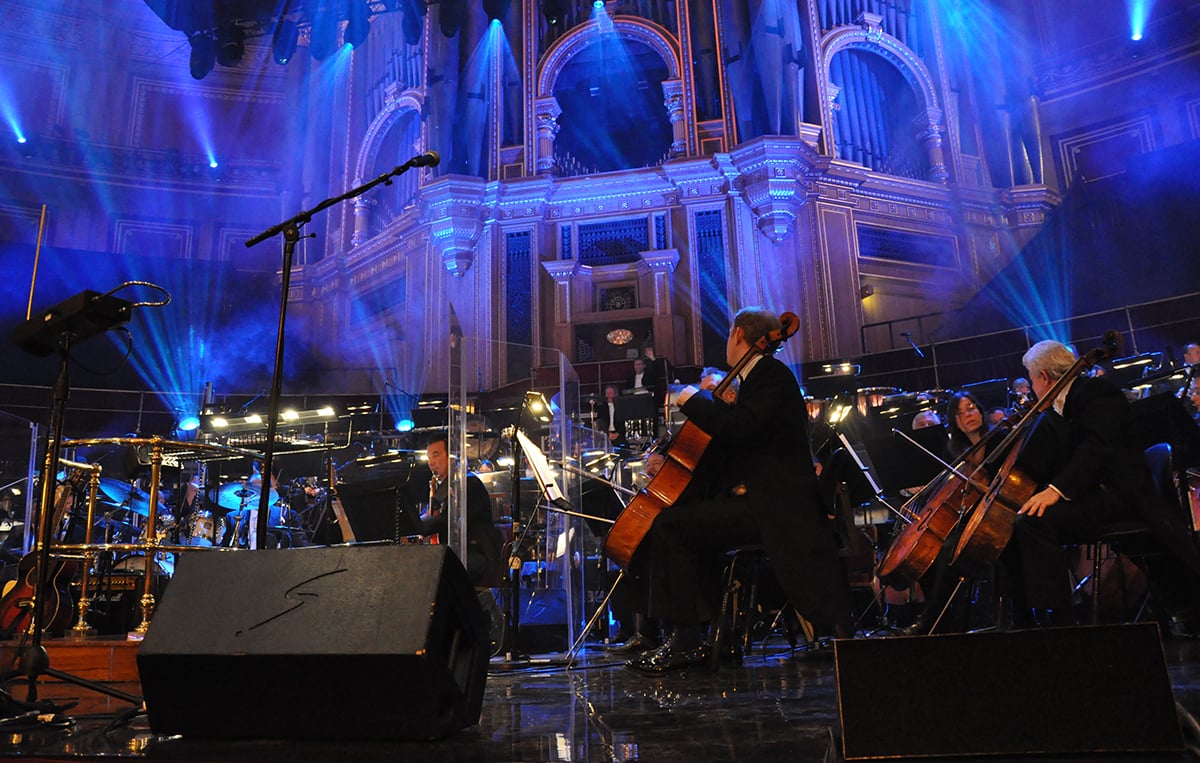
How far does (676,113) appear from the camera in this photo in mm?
14758

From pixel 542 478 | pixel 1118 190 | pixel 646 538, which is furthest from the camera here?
pixel 1118 190

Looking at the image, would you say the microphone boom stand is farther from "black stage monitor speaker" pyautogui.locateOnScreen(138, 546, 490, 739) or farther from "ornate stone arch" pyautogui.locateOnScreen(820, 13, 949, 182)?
"ornate stone arch" pyautogui.locateOnScreen(820, 13, 949, 182)

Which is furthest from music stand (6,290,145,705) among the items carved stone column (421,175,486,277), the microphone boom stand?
carved stone column (421,175,486,277)

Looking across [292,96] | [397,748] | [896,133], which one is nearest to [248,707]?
[397,748]

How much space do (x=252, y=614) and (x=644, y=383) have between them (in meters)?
10.2

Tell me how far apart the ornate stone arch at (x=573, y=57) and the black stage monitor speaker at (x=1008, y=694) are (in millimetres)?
13645

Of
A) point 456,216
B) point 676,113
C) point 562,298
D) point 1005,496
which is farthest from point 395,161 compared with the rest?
point 1005,496

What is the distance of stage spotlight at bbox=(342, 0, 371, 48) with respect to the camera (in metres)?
16.9

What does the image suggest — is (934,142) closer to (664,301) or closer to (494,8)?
(664,301)

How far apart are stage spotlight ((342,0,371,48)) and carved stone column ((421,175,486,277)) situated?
4.87 m

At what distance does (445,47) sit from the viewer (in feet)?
49.5

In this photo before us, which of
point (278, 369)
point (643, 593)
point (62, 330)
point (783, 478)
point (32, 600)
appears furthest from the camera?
point (32, 600)

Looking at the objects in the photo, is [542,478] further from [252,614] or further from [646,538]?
[252,614]

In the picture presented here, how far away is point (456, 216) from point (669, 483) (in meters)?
11.7
